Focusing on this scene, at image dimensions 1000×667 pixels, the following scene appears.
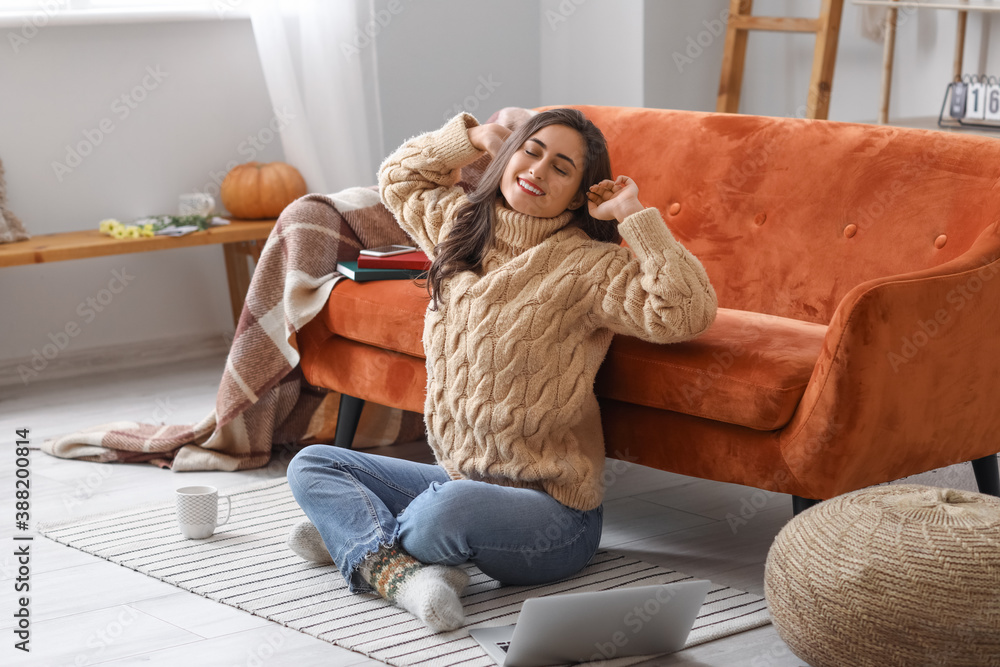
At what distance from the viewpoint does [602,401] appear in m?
2.04

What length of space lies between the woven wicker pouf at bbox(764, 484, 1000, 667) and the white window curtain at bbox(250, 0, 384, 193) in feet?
7.43

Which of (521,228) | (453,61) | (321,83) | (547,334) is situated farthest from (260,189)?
(547,334)

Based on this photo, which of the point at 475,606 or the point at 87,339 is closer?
the point at 475,606

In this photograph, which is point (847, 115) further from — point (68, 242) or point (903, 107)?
point (68, 242)

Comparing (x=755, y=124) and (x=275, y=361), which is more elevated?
(x=755, y=124)

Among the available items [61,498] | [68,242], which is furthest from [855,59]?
[61,498]

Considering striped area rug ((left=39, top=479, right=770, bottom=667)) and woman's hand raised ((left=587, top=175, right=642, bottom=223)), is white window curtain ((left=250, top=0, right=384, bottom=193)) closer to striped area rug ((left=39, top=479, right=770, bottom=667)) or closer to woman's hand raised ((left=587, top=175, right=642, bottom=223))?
striped area rug ((left=39, top=479, right=770, bottom=667))

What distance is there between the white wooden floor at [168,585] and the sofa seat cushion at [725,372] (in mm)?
306

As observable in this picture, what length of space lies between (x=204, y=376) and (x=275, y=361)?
97 cm

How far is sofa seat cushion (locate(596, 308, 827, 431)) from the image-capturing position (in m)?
1.78

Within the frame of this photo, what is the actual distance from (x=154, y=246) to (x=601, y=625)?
214cm

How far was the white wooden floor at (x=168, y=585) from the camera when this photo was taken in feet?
5.48

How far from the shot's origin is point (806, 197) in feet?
7.22

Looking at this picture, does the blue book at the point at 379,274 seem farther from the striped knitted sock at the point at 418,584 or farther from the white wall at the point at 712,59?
the white wall at the point at 712,59
